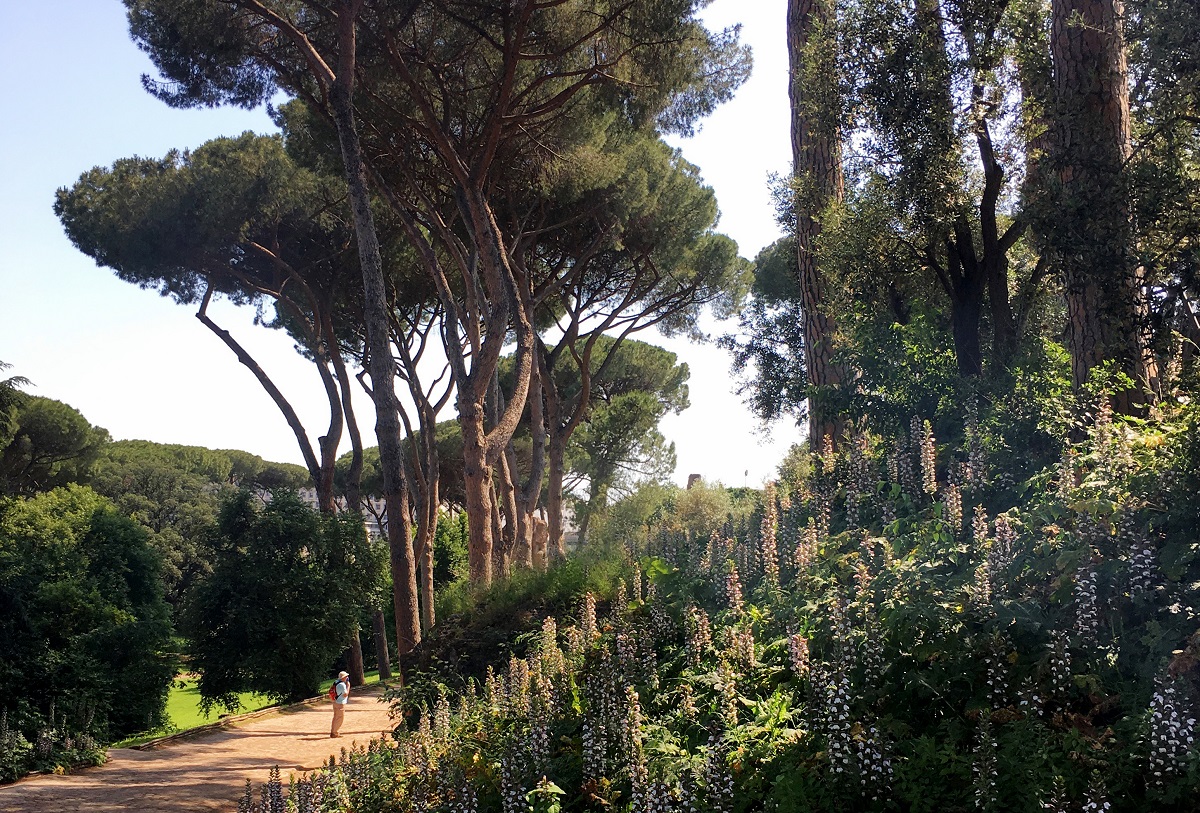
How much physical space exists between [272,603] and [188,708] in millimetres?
11431

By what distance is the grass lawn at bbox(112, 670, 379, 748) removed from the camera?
13898 mm

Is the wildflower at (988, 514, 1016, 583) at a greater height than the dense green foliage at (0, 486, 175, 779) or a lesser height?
greater

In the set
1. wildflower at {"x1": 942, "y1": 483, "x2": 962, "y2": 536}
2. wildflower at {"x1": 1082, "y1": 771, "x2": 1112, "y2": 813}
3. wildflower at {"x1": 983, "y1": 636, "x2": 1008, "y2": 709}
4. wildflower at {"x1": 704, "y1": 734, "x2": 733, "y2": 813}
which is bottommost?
wildflower at {"x1": 704, "y1": 734, "x2": 733, "y2": 813}

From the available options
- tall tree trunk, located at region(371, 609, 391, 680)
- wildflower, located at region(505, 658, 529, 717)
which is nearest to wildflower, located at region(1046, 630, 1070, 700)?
wildflower, located at region(505, 658, 529, 717)

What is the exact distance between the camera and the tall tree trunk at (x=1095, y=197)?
279 inches

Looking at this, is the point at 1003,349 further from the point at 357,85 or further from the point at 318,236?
the point at 318,236

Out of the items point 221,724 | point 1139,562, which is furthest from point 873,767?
point 221,724

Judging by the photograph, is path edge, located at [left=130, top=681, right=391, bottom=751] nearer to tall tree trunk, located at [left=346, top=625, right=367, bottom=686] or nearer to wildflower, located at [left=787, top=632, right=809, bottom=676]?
tall tree trunk, located at [left=346, top=625, right=367, bottom=686]

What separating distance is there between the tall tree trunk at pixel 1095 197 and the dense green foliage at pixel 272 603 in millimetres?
11382

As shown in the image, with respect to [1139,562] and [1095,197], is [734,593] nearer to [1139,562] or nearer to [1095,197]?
[1139,562]

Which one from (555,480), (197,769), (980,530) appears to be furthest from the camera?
(555,480)

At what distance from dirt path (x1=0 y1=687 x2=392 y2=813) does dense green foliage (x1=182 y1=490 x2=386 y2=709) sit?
112 centimetres

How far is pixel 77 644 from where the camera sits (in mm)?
13992

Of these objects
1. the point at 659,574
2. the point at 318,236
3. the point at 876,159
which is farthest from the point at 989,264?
the point at 318,236
